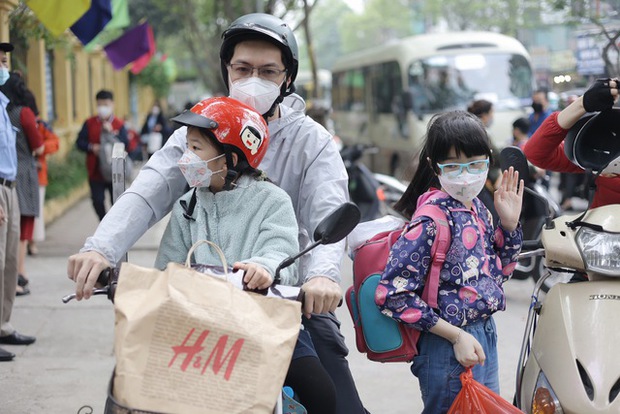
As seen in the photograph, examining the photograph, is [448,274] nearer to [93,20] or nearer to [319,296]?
[319,296]

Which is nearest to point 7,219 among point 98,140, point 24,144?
point 24,144

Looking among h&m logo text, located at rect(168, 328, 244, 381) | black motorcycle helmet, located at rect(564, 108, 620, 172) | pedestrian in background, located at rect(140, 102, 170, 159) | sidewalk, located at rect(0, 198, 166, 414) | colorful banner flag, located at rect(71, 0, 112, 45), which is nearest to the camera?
h&m logo text, located at rect(168, 328, 244, 381)

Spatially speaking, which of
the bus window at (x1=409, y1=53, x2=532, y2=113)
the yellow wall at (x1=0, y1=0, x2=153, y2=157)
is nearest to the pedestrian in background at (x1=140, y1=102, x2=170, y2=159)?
the yellow wall at (x1=0, y1=0, x2=153, y2=157)

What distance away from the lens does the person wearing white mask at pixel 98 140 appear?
10289 mm

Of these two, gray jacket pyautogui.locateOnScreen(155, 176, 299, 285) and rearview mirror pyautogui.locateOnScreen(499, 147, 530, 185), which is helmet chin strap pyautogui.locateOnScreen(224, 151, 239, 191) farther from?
rearview mirror pyautogui.locateOnScreen(499, 147, 530, 185)

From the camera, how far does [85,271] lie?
2.75 metres

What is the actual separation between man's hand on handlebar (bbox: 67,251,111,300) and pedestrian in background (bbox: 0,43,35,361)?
326 cm

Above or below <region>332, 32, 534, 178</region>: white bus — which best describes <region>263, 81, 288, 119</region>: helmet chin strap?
above

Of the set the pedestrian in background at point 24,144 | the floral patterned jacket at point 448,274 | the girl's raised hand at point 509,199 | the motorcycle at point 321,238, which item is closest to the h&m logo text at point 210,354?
the motorcycle at point 321,238

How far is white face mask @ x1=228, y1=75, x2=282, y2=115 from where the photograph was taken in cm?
328

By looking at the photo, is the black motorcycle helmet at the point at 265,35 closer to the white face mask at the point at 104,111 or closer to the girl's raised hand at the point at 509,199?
the girl's raised hand at the point at 509,199

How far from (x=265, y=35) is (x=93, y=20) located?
655 centimetres

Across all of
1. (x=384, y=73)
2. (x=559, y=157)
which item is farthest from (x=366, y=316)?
(x=384, y=73)

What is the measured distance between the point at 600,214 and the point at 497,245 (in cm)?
40
